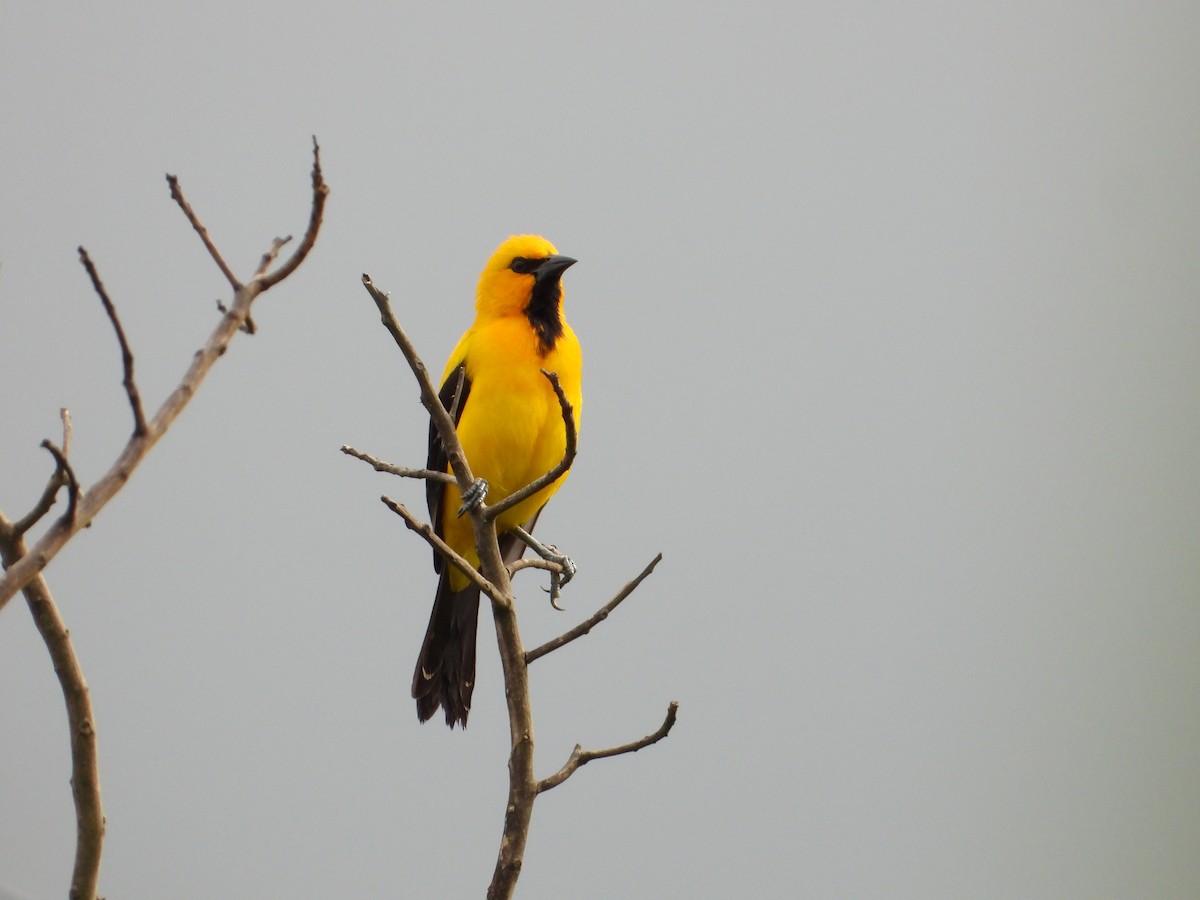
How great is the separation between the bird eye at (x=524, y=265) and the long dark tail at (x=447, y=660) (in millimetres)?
539

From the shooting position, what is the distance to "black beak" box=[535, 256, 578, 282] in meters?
2.08

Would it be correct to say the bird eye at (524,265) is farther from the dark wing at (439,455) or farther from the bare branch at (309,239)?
the bare branch at (309,239)

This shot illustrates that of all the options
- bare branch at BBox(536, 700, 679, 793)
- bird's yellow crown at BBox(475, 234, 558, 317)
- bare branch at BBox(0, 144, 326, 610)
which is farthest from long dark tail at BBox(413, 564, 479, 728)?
bare branch at BBox(0, 144, 326, 610)

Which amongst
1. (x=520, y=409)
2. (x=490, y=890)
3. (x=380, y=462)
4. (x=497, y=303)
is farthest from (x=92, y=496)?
(x=497, y=303)

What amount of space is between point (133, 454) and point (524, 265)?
1.50 metres

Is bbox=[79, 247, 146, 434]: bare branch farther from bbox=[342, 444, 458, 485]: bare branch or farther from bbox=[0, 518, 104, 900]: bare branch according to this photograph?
bbox=[342, 444, 458, 485]: bare branch

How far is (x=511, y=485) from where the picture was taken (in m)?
2.01

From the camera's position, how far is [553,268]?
6.82 feet

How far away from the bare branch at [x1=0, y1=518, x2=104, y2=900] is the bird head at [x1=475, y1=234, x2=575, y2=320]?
1333mm

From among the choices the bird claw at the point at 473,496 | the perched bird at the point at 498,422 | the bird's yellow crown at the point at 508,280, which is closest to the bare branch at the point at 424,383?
the bird claw at the point at 473,496

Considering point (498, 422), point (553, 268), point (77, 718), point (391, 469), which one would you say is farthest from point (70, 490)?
point (553, 268)

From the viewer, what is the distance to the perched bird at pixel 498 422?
1.94 m

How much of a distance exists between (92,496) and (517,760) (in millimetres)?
578

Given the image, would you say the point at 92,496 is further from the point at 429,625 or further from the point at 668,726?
the point at 429,625
